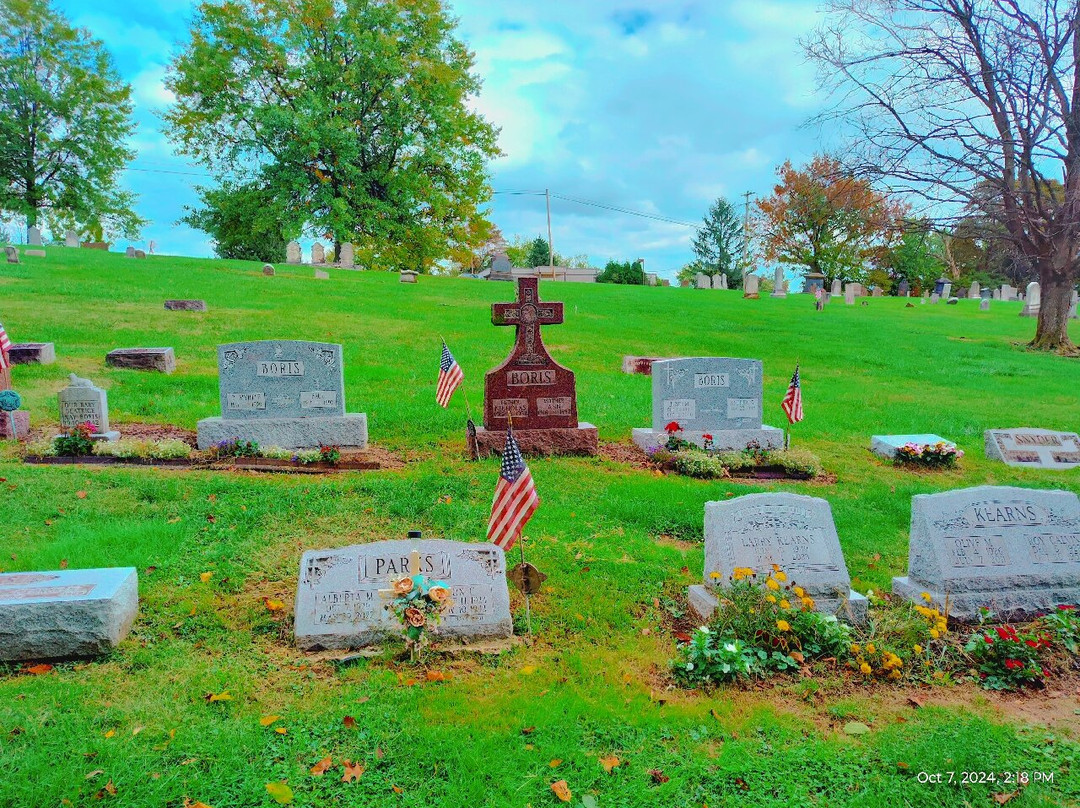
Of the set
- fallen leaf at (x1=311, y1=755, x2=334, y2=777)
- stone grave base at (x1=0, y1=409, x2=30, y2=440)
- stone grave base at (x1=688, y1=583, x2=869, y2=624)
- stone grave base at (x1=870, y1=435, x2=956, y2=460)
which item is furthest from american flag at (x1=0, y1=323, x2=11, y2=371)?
stone grave base at (x1=870, y1=435, x2=956, y2=460)

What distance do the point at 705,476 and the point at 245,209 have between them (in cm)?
3225

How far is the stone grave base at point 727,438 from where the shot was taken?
10961mm

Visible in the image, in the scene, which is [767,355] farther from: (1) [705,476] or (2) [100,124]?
(2) [100,124]

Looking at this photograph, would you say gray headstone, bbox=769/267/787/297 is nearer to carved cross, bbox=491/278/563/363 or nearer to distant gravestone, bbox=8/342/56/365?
carved cross, bbox=491/278/563/363

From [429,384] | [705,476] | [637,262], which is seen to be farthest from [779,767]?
[637,262]

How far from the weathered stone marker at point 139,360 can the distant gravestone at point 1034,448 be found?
47.1ft

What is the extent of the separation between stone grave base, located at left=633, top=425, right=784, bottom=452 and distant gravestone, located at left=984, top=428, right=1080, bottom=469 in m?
3.32

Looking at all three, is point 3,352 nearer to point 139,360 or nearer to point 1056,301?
point 139,360

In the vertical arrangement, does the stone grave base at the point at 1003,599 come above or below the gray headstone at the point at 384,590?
below

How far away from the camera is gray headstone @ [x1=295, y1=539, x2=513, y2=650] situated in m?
5.14

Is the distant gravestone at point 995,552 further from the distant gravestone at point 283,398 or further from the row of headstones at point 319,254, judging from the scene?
the row of headstones at point 319,254

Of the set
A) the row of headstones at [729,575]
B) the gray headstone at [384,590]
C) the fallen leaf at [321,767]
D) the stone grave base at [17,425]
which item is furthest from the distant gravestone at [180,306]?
the fallen leaf at [321,767]

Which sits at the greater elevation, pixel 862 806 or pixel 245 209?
pixel 245 209

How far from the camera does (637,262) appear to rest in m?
49.1
